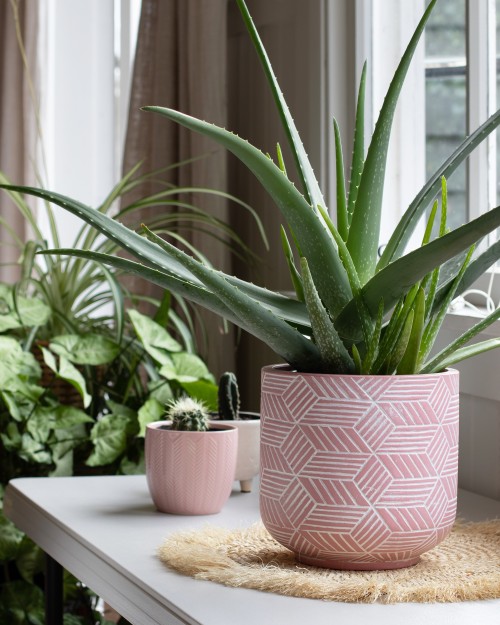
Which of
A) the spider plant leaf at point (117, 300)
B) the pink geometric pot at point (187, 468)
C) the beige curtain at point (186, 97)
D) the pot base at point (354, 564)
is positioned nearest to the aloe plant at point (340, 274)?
the pot base at point (354, 564)

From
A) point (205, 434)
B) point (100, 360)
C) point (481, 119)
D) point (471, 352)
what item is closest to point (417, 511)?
point (471, 352)

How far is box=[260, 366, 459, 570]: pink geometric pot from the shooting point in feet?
2.40

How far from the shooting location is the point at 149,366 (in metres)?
1.60

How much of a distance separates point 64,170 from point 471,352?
82.9 inches

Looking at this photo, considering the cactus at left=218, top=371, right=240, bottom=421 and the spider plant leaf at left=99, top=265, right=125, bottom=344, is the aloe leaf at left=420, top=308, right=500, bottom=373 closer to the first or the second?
the cactus at left=218, top=371, right=240, bottom=421

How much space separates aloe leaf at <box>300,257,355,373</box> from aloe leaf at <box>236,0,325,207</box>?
0.14m

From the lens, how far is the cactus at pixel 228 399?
1.17m

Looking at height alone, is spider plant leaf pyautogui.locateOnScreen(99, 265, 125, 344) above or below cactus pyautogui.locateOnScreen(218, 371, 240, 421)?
above

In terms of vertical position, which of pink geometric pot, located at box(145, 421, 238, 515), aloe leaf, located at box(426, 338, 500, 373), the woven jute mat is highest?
aloe leaf, located at box(426, 338, 500, 373)

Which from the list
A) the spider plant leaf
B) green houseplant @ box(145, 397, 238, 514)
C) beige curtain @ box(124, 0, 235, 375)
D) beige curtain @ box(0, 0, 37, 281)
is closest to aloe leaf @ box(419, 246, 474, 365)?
green houseplant @ box(145, 397, 238, 514)

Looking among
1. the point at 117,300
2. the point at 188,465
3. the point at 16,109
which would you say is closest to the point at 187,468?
the point at 188,465

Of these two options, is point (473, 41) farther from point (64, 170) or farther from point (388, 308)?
point (64, 170)

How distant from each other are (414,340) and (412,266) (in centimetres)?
8

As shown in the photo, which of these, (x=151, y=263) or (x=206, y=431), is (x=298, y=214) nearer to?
(x=151, y=263)
